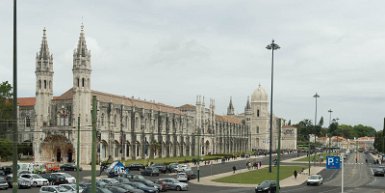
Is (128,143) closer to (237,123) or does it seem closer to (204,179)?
(204,179)

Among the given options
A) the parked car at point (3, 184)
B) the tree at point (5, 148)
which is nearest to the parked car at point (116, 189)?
the parked car at point (3, 184)

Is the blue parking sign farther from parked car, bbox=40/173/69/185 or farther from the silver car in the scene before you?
parked car, bbox=40/173/69/185

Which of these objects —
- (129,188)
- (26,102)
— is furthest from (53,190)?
(26,102)

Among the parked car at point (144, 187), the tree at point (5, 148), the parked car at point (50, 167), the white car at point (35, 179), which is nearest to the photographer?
the parked car at point (144, 187)

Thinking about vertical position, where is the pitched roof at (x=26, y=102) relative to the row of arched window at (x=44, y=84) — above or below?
below

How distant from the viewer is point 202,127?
15412 centimetres

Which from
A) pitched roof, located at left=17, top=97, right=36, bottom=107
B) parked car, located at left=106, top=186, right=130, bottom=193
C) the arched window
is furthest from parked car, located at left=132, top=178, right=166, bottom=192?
pitched roof, located at left=17, top=97, right=36, bottom=107

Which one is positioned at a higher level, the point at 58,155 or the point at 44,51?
the point at 44,51

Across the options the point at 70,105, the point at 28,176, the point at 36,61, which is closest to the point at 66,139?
the point at 70,105

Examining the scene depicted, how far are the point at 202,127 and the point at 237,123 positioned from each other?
4418cm

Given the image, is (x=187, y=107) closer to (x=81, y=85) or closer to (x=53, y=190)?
(x=81, y=85)

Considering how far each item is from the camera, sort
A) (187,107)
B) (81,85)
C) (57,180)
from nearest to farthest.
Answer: (57,180), (81,85), (187,107)

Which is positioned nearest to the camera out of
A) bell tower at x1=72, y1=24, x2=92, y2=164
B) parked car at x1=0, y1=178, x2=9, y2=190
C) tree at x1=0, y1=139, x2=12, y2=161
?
parked car at x1=0, y1=178, x2=9, y2=190

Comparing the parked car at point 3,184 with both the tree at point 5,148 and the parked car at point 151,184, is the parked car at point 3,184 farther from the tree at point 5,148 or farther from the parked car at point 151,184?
the tree at point 5,148
